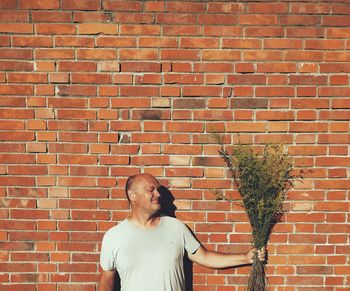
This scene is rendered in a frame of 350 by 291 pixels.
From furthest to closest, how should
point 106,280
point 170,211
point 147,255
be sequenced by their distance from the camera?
point 170,211, point 106,280, point 147,255

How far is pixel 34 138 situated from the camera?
8.33 ft

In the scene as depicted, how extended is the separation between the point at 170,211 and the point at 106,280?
703mm

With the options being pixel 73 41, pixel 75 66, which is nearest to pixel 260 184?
pixel 75 66

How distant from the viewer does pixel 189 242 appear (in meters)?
2.54

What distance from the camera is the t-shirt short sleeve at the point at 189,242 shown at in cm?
254

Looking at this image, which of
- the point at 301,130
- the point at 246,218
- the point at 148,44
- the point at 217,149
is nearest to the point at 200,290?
the point at 246,218

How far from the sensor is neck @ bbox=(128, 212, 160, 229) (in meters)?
2.51

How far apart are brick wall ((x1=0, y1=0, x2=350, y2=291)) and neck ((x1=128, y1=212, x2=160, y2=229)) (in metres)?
0.14

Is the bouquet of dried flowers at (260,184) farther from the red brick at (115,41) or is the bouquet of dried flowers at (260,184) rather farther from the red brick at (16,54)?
the red brick at (16,54)

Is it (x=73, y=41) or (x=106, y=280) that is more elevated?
(x=73, y=41)

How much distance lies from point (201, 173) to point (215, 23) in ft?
3.70

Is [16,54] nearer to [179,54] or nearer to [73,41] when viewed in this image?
[73,41]

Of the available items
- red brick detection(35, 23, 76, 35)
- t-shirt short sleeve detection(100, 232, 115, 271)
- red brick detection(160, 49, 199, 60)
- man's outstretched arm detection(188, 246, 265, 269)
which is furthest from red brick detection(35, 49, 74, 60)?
man's outstretched arm detection(188, 246, 265, 269)

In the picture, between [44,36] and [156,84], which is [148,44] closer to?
[156,84]
